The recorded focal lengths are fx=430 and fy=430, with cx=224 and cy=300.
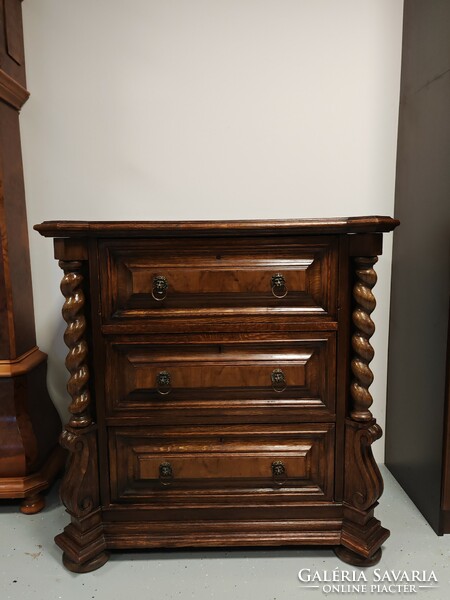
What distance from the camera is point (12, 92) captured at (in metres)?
1.59

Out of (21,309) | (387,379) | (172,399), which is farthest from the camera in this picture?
(387,379)

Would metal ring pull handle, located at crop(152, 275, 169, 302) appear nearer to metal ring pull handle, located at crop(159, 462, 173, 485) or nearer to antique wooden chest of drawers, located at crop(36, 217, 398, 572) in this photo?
antique wooden chest of drawers, located at crop(36, 217, 398, 572)

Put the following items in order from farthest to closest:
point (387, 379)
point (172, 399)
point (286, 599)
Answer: point (387, 379) → point (172, 399) → point (286, 599)

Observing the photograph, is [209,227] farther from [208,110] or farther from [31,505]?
[31,505]

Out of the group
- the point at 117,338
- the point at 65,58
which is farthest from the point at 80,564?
the point at 65,58

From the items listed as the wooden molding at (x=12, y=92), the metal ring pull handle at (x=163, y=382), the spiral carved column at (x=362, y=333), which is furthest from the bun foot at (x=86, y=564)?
the wooden molding at (x=12, y=92)

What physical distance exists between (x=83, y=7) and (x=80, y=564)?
6.51 feet

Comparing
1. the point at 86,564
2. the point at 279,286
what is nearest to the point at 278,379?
the point at 279,286

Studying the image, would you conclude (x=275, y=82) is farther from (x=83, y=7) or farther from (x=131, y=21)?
(x=83, y=7)

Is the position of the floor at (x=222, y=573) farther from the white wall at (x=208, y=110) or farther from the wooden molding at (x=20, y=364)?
the white wall at (x=208, y=110)

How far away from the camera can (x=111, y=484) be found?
1345 mm

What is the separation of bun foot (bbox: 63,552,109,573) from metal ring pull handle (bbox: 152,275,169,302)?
83 cm

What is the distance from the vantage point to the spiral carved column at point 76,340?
124cm

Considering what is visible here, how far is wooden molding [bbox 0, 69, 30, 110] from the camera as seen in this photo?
59.7 inches
